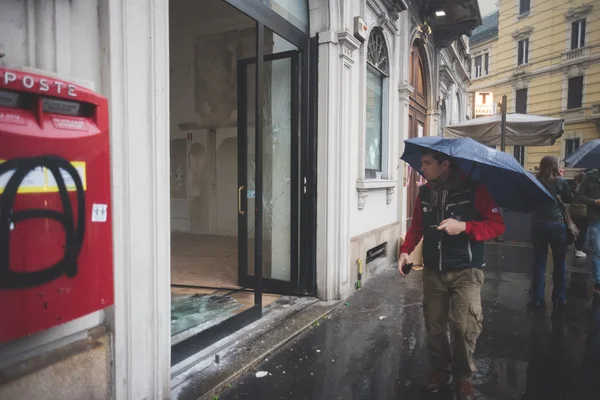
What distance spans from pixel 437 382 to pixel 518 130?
24.8ft

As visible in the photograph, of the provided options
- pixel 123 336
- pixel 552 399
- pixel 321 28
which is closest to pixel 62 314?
pixel 123 336

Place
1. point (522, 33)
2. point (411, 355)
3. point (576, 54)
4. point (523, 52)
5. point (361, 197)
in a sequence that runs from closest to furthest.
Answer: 1. point (411, 355)
2. point (361, 197)
3. point (576, 54)
4. point (522, 33)
5. point (523, 52)

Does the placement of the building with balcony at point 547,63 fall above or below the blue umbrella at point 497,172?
above

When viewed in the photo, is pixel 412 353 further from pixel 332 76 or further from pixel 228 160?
pixel 228 160

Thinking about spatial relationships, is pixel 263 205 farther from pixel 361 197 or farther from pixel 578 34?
pixel 578 34

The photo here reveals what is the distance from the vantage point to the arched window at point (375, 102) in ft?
21.6

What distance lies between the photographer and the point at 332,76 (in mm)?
4895

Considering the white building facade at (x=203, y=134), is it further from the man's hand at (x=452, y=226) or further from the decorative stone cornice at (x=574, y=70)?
the decorative stone cornice at (x=574, y=70)

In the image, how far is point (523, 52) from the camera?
28.9 meters

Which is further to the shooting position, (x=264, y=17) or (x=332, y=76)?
(x=332, y=76)

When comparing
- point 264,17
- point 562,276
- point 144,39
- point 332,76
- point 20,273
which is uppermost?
point 264,17

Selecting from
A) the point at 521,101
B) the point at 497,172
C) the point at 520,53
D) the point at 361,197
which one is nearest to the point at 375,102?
the point at 361,197

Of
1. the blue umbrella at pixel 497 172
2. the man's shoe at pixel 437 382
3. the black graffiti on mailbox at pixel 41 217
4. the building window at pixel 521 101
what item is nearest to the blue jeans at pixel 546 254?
the blue umbrella at pixel 497 172

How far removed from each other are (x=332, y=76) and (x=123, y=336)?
379 centimetres
